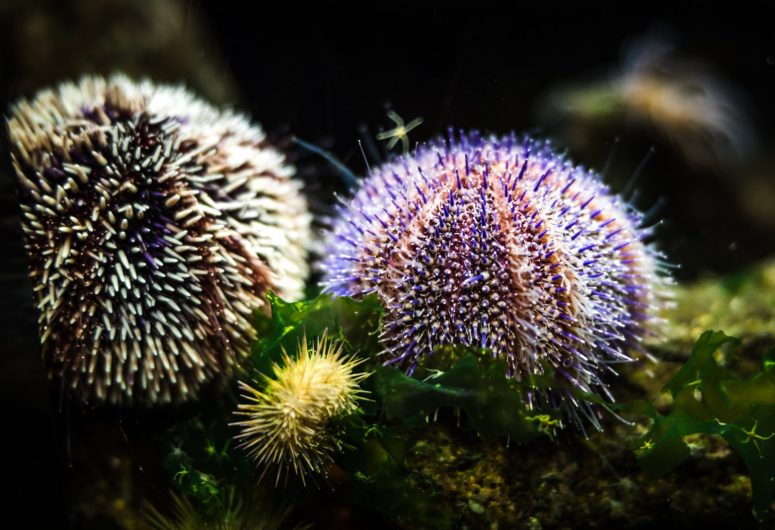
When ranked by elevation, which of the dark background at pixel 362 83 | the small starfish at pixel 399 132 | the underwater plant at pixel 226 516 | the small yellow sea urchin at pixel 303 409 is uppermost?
the dark background at pixel 362 83

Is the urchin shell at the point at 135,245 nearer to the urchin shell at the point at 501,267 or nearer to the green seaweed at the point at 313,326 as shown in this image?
the green seaweed at the point at 313,326

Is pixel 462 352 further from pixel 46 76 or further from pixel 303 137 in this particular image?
pixel 46 76

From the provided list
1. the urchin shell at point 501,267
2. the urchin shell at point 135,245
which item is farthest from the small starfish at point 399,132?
the urchin shell at point 135,245

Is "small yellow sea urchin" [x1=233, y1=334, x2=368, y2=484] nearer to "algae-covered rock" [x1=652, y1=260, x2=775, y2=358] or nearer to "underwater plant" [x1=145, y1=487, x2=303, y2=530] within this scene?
"underwater plant" [x1=145, y1=487, x2=303, y2=530]

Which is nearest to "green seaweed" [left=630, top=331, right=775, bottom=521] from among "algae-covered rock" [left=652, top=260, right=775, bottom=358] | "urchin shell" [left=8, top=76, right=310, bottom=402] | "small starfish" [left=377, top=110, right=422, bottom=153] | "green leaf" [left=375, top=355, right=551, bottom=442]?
"algae-covered rock" [left=652, top=260, right=775, bottom=358]

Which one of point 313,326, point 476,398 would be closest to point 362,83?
point 313,326

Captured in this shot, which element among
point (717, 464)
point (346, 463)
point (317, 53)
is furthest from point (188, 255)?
point (717, 464)

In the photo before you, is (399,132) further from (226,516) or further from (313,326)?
(226,516)
